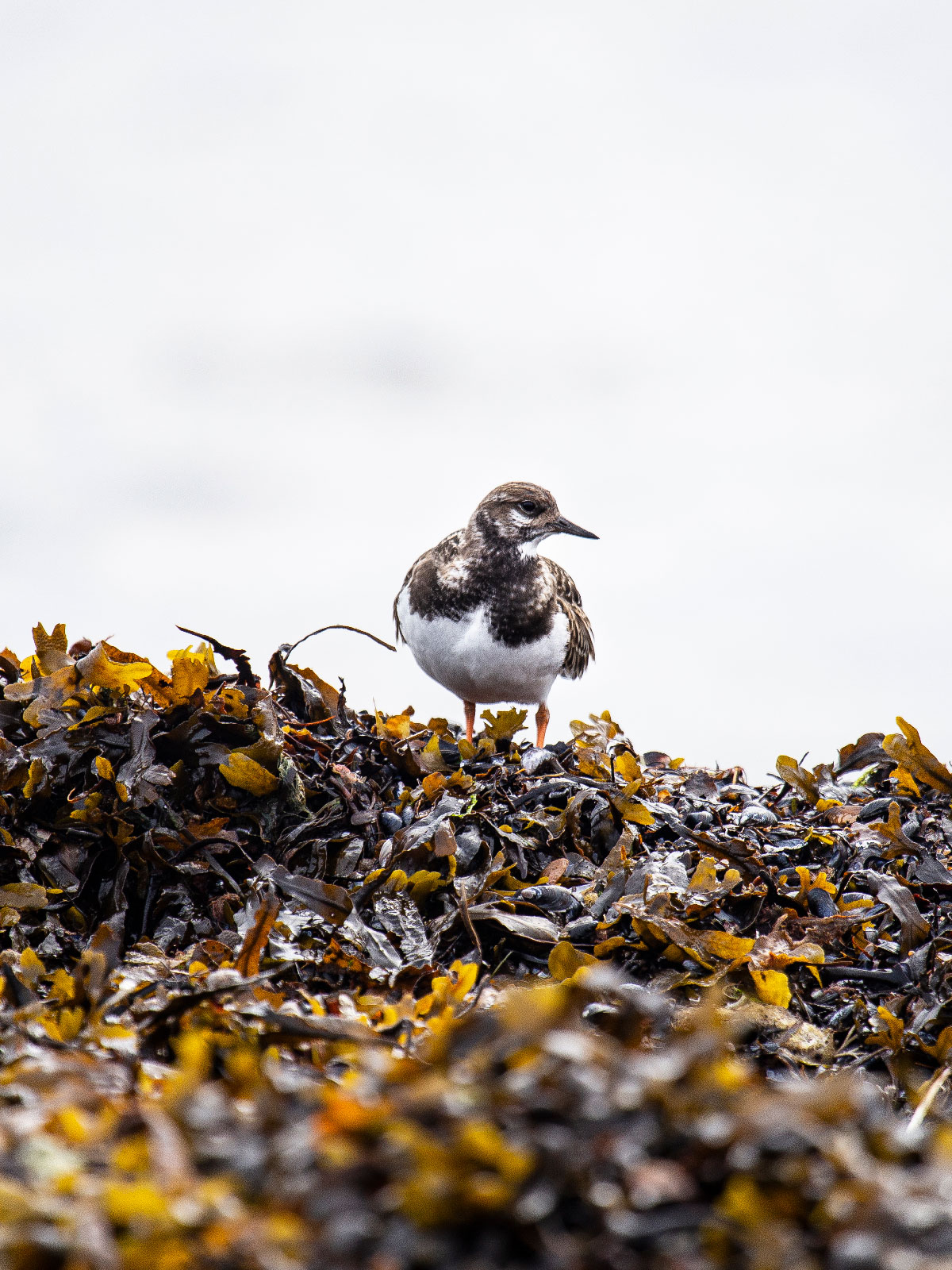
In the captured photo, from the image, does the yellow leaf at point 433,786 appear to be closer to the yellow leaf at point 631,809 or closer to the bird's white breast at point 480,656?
the yellow leaf at point 631,809

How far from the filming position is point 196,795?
9.38ft

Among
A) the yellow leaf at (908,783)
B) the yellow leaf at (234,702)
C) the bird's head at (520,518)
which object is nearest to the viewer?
the yellow leaf at (234,702)

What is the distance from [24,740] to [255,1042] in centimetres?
171

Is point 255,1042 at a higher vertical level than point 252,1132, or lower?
lower

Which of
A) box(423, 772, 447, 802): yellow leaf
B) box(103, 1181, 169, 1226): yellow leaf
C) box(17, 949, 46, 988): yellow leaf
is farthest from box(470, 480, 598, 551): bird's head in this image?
box(103, 1181, 169, 1226): yellow leaf

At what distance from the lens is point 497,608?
5746mm

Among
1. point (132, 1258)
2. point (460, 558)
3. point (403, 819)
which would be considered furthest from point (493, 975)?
point (460, 558)

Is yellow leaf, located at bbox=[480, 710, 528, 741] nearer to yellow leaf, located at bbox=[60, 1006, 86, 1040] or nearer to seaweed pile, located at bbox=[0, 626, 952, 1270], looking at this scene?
seaweed pile, located at bbox=[0, 626, 952, 1270]

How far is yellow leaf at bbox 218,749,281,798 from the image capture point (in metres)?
2.83

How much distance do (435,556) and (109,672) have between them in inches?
131

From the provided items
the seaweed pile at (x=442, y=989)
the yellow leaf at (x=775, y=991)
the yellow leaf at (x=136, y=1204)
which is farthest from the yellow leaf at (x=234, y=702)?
the yellow leaf at (x=136, y=1204)

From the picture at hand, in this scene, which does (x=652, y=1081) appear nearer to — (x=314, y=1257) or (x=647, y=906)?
(x=314, y=1257)

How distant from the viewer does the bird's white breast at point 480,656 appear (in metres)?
5.73

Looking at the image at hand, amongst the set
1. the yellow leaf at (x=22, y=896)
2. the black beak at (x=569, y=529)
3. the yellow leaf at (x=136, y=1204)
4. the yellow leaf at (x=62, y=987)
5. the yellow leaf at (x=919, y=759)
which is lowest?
the yellow leaf at (x=22, y=896)
